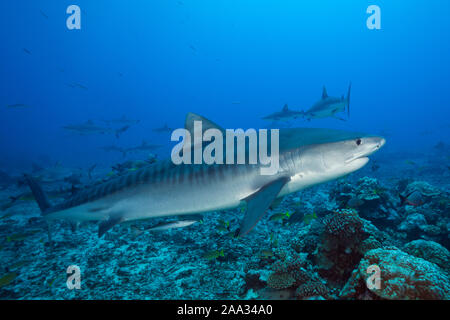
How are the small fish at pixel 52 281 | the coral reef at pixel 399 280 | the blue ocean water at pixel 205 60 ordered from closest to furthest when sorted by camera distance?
the coral reef at pixel 399 280 < the small fish at pixel 52 281 < the blue ocean water at pixel 205 60

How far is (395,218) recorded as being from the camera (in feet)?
19.4

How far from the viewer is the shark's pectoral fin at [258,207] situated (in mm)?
2316

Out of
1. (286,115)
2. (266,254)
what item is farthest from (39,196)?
(286,115)

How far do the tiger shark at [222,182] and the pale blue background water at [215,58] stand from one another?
123003 mm

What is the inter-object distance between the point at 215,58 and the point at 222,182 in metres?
186

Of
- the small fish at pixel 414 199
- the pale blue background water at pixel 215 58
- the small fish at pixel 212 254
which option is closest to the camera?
the small fish at pixel 212 254

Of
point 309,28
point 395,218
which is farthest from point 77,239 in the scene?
point 309,28

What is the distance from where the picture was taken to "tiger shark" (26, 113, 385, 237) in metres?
2.74

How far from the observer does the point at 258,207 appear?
2465 millimetres

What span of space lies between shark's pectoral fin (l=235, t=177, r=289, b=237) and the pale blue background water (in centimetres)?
12487

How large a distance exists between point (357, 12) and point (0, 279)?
622 ft

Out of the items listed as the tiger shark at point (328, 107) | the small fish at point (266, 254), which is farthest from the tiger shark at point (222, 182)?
the tiger shark at point (328, 107)

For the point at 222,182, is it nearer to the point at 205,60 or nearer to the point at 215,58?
the point at 215,58

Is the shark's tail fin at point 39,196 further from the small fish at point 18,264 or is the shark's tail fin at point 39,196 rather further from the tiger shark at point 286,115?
the tiger shark at point 286,115
